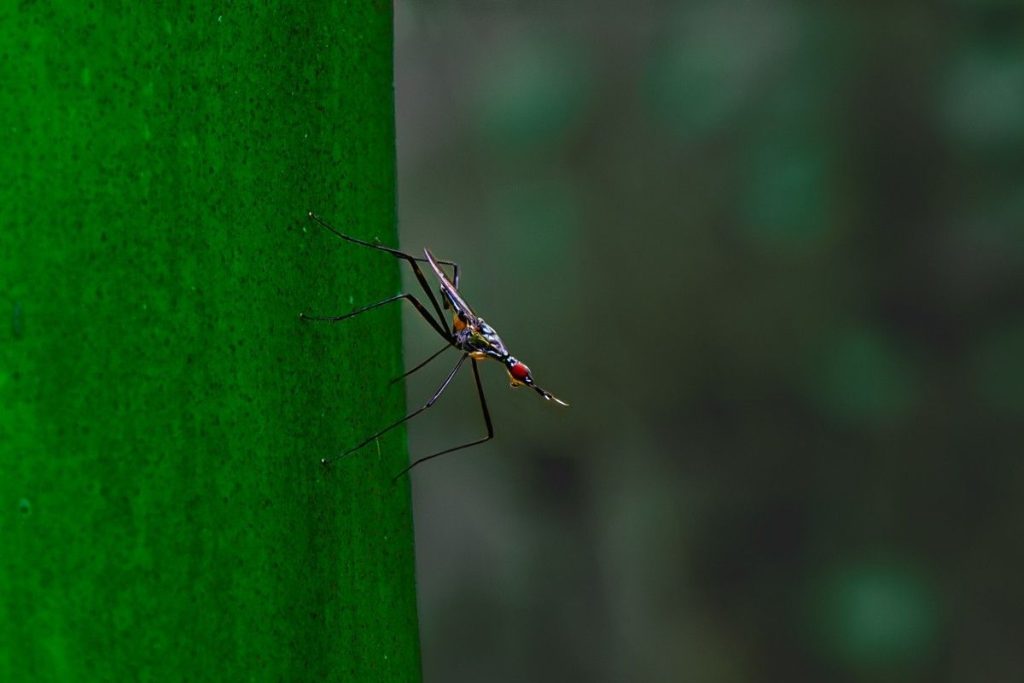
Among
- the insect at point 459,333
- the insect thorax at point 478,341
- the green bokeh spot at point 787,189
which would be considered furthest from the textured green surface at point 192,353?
the green bokeh spot at point 787,189

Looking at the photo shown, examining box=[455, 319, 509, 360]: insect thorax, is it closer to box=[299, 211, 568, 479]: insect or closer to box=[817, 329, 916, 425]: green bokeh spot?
box=[299, 211, 568, 479]: insect

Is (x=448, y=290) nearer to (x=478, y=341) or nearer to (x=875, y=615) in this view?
(x=478, y=341)

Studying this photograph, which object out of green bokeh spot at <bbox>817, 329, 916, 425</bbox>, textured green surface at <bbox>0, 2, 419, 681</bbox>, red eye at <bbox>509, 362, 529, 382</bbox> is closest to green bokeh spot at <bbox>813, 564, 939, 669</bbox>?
green bokeh spot at <bbox>817, 329, 916, 425</bbox>

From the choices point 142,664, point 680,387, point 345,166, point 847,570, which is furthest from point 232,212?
point 847,570

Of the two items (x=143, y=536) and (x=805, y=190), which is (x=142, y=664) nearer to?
(x=143, y=536)

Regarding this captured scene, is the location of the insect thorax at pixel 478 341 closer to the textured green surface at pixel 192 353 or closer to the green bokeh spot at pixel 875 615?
the textured green surface at pixel 192 353
